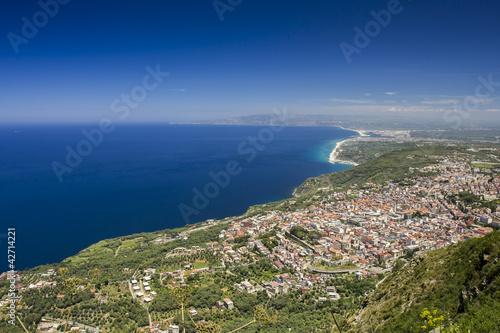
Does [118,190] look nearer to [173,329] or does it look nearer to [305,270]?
[305,270]

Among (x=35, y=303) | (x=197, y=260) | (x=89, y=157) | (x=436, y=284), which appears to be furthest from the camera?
(x=89, y=157)

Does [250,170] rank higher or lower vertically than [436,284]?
lower

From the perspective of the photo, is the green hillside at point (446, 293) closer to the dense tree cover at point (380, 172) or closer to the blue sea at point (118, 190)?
the blue sea at point (118, 190)

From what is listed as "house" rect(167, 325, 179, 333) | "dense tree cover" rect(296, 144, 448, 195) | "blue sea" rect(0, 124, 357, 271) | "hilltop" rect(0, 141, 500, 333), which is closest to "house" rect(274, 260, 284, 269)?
"hilltop" rect(0, 141, 500, 333)

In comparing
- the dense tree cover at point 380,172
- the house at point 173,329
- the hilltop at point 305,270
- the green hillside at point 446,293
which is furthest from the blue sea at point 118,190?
the green hillside at point 446,293

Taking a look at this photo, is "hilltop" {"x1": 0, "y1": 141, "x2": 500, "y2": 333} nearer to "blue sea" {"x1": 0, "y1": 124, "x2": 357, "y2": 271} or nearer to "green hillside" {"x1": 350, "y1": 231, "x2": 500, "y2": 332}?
"green hillside" {"x1": 350, "y1": 231, "x2": 500, "y2": 332}

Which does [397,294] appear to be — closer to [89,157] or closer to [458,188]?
[458,188]

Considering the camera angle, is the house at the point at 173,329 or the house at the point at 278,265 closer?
the house at the point at 173,329

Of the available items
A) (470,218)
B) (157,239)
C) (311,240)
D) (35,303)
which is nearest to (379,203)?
(470,218)

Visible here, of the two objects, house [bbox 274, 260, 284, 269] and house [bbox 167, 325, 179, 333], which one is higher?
house [bbox 167, 325, 179, 333]
